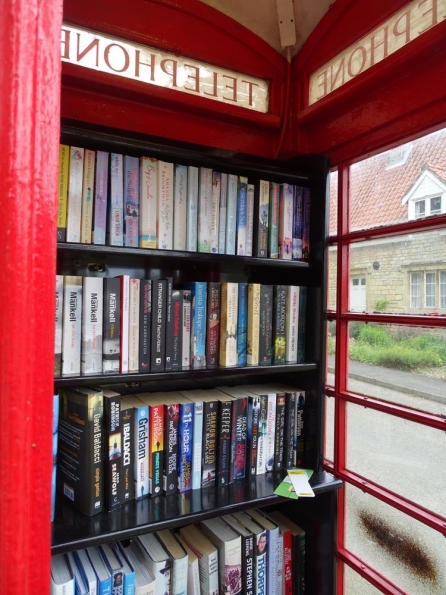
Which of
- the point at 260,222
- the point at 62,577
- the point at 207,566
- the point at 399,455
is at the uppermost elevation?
the point at 260,222

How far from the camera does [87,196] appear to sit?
1204mm

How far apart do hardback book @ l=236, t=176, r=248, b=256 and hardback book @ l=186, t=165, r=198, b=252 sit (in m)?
0.16

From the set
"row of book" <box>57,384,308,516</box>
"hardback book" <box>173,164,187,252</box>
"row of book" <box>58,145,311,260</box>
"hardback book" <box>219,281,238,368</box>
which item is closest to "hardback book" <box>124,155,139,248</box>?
"row of book" <box>58,145,311,260</box>

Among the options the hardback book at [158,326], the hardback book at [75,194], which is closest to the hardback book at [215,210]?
the hardback book at [158,326]

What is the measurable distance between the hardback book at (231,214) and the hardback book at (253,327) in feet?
0.52

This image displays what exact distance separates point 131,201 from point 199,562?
121cm

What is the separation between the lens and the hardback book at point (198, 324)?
54.1 inches

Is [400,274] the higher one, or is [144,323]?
[400,274]

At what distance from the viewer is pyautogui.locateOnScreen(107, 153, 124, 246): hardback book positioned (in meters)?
1.24

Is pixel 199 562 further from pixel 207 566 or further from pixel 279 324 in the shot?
pixel 279 324

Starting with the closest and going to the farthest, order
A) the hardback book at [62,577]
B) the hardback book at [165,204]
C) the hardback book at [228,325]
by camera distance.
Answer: the hardback book at [62,577]
the hardback book at [165,204]
the hardback book at [228,325]

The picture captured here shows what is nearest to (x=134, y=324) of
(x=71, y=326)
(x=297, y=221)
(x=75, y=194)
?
(x=71, y=326)

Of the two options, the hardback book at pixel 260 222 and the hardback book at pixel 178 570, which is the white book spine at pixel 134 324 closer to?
the hardback book at pixel 260 222

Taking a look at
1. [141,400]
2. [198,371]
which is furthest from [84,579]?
[198,371]
